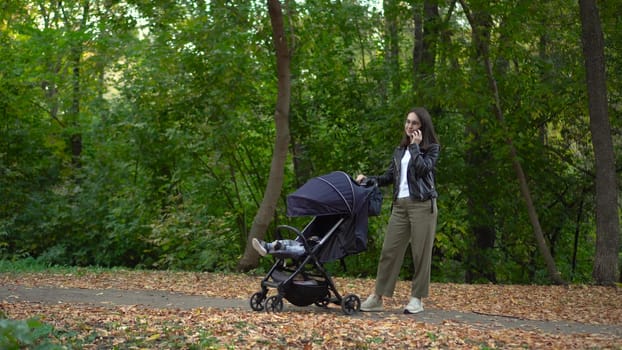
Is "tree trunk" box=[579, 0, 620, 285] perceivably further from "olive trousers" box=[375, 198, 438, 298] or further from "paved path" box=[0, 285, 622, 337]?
"olive trousers" box=[375, 198, 438, 298]

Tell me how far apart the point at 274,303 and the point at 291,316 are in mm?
531

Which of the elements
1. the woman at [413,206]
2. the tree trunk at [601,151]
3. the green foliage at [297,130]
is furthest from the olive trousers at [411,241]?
the green foliage at [297,130]

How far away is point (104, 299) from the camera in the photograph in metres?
9.78

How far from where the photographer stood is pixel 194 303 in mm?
9461

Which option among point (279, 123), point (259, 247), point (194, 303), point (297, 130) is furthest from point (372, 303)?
point (297, 130)

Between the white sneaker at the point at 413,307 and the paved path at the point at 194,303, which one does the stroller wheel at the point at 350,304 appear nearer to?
the paved path at the point at 194,303

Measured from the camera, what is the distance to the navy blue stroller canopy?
8.09 m

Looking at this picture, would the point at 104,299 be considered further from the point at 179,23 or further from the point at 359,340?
the point at 179,23

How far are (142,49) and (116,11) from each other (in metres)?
3.36

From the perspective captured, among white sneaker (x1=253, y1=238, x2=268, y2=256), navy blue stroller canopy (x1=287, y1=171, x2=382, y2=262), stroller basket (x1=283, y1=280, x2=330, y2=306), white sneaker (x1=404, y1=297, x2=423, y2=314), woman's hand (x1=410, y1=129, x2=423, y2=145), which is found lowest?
white sneaker (x1=404, y1=297, x2=423, y2=314)

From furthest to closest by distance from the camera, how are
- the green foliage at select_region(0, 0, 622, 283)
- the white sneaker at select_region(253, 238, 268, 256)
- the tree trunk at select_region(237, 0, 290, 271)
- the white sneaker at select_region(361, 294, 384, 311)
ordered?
the green foliage at select_region(0, 0, 622, 283) < the tree trunk at select_region(237, 0, 290, 271) < the white sneaker at select_region(361, 294, 384, 311) < the white sneaker at select_region(253, 238, 268, 256)

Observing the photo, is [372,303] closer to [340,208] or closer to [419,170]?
[340,208]

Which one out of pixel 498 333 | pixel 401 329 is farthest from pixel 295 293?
pixel 498 333

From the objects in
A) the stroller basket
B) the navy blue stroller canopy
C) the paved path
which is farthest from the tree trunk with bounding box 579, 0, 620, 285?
the stroller basket
